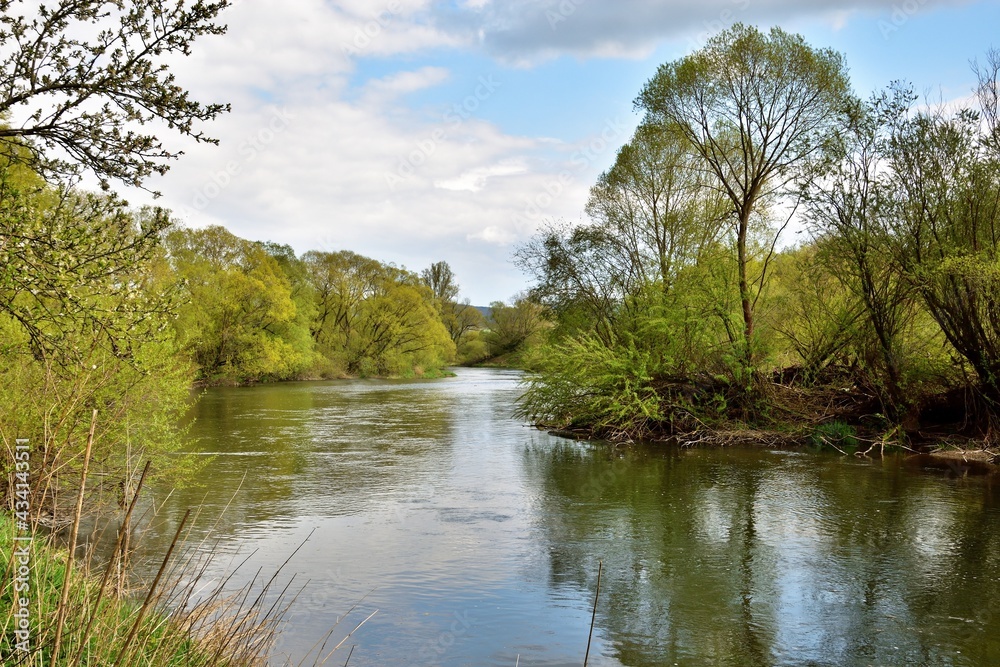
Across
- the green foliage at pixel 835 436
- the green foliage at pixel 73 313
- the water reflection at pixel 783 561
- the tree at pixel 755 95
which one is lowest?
the water reflection at pixel 783 561

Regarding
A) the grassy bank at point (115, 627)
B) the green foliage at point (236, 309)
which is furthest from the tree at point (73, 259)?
the green foliage at point (236, 309)

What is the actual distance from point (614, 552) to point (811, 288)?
12.3m

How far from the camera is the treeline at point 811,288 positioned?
1516cm

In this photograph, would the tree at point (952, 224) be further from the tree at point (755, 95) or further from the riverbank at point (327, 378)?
the riverbank at point (327, 378)

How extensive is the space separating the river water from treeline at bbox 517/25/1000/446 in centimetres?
260

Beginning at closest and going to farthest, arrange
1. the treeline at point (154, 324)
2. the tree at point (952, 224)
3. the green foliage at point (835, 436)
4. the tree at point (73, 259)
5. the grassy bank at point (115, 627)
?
the grassy bank at point (115, 627), the tree at point (73, 259), the treeline at point (154, 324), the tree at point (952, 224), the green foliage at point (835, 436)

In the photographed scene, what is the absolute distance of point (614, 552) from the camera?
28.2 feet

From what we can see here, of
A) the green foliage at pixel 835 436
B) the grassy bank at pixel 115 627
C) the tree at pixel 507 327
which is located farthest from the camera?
the tree at pixel 507 327

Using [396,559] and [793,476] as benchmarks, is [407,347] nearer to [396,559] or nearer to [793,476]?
[793,476]

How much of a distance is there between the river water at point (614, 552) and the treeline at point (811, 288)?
2599 millimetres

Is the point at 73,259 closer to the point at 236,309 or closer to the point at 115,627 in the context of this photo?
the point at 115,627

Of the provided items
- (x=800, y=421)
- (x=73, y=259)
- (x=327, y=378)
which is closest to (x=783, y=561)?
(x=73, y=259)

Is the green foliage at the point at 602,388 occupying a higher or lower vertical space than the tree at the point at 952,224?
lower

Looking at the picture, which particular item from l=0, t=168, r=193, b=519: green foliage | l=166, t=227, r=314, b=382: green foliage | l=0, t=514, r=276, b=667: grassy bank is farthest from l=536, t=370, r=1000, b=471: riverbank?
l=166, t=227, r=314, b=382: green foliage
